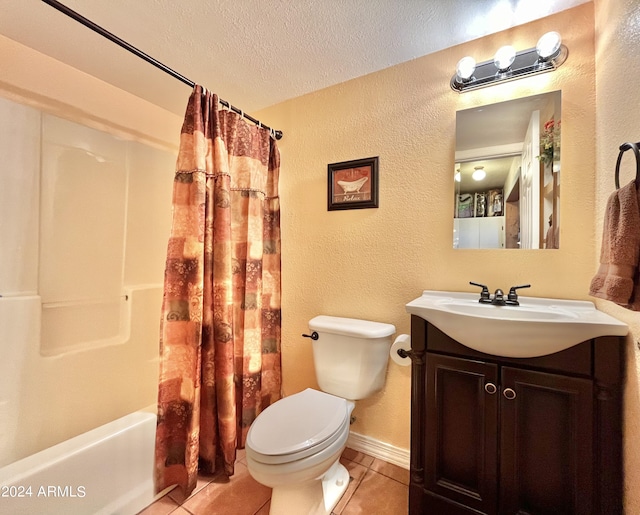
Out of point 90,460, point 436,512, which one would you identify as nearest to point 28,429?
point 90,460

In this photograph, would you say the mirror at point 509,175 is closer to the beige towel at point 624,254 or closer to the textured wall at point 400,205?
the textured wall at point 400,205

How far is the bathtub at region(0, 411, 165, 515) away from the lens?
1.02 meters

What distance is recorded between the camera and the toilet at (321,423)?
100 centimetres

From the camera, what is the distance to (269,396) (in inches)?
69.1

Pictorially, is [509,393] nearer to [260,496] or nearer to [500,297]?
[500,297]

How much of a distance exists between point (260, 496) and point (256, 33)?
2.19m

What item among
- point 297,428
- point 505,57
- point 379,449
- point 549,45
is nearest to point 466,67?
point 505,57

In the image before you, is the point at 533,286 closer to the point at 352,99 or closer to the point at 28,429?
the point at 352,99

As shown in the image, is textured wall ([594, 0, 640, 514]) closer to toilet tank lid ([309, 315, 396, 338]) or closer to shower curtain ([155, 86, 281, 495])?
toilet tank lid ([309, 315, 396, 338])

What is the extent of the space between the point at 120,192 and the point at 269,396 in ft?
5.02

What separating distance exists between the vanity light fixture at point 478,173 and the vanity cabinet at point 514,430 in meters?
0.76

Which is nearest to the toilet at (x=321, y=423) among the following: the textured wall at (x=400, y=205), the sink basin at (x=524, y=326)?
the textured wall at (x=400, y=205)

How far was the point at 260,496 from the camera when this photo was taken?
129 centimetres

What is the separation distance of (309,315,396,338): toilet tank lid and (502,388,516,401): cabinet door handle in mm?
525
